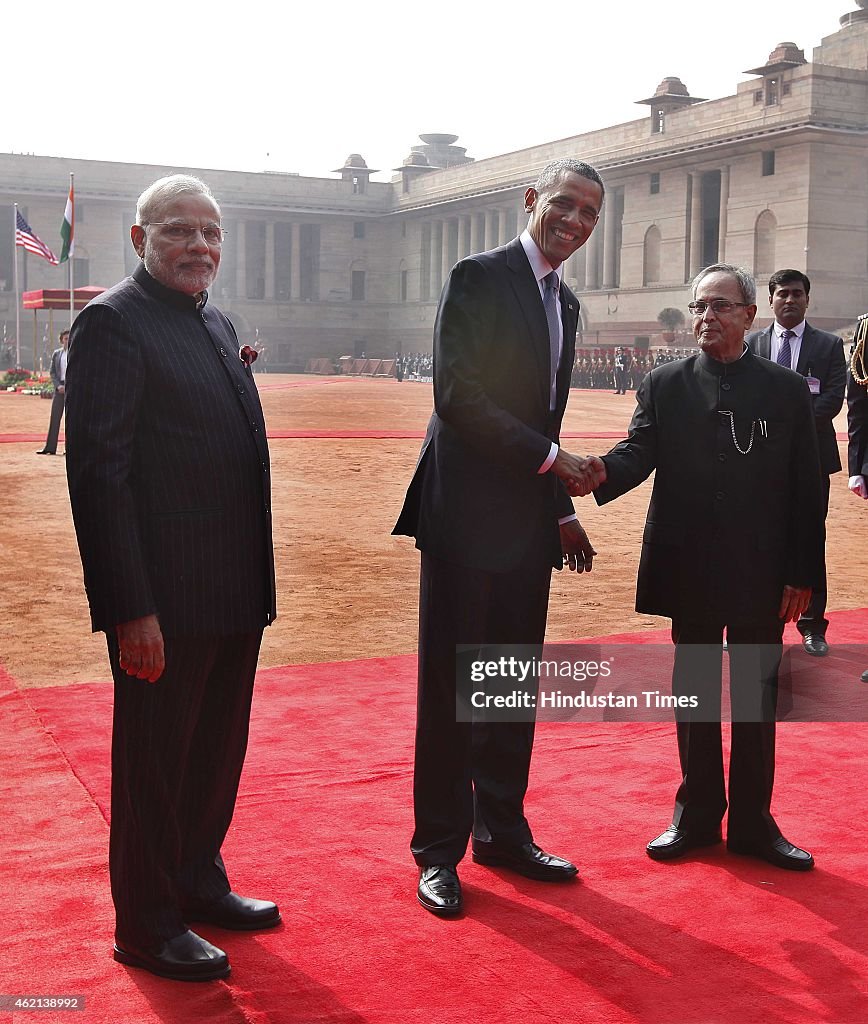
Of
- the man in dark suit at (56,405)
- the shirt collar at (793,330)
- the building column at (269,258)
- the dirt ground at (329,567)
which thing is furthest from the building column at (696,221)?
the shirt collar at (793,330)

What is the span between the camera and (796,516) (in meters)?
4.03

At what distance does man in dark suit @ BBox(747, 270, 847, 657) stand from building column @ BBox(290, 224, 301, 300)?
217 ft

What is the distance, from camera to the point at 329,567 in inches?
367

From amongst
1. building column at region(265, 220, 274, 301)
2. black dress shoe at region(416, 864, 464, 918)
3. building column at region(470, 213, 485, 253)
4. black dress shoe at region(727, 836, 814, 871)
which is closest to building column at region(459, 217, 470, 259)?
building column at region(470, 213, 485, 253)

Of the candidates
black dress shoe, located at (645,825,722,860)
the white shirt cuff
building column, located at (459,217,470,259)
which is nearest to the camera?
the white shirt cuff

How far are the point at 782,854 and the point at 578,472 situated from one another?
1.27 m

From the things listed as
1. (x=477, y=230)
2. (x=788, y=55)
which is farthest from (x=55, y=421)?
(x=477, y=230)

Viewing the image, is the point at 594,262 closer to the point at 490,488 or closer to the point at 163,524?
the point at 490,488

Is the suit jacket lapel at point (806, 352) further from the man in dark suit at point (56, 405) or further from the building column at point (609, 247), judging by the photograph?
the building column at point (609, 247)

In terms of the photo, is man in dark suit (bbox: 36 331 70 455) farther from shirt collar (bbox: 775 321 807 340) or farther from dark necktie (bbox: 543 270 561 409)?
dark necktie (bbox: 543 270 561 409)

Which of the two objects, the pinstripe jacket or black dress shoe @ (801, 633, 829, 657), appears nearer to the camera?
the pinstripe jacket

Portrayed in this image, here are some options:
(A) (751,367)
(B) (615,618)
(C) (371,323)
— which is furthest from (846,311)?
(A) (751,367)

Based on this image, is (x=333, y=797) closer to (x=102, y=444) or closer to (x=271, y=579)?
(x=271, y=579)

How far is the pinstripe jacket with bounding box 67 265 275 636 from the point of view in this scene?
3084mm
